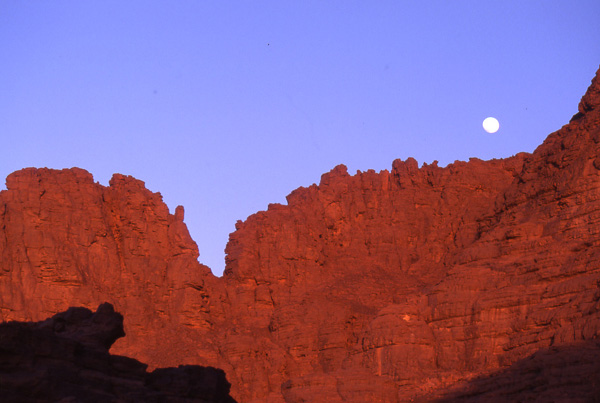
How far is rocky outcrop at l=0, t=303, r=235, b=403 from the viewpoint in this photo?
103ft

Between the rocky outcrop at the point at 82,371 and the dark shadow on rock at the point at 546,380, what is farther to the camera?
Answer: the dark shadow on rock at the point at 546,380

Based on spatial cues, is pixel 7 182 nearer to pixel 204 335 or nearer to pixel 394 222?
pixel 204 335

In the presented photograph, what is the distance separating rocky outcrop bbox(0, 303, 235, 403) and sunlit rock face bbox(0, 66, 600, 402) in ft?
97.7

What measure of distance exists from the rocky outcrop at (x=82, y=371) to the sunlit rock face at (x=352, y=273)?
29.8 m

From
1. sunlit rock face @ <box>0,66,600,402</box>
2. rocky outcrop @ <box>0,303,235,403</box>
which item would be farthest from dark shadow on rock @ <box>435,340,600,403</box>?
rocky outcrop @ <box>0,303,235,403</box>

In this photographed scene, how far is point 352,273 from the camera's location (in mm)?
102000

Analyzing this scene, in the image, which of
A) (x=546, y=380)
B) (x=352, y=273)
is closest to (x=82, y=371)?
(x=546, y=380)

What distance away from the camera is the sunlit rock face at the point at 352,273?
7531cm

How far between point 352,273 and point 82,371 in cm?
6956

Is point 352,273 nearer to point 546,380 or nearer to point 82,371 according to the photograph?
point 546,380

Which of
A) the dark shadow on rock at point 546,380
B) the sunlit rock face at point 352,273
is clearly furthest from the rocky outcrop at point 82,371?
the sunlit rock face at point 352,273

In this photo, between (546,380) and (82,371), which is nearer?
(82,371)

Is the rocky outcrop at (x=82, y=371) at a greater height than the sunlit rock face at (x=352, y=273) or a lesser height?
lesser

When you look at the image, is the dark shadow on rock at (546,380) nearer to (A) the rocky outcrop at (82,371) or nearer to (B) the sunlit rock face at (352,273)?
(B) the sunlit rock face at (352,273)
